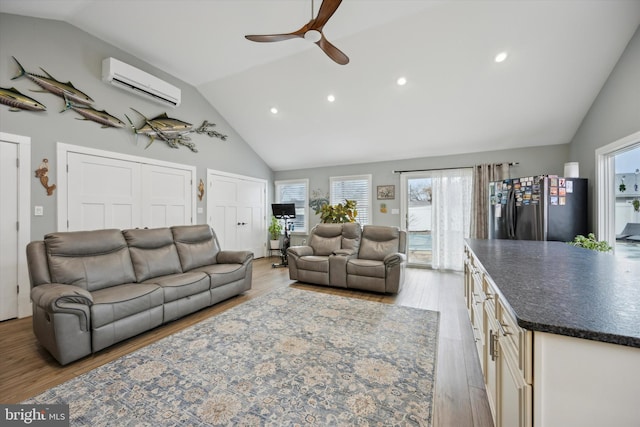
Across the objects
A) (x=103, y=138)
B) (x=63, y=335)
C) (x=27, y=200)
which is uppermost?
(x=103, y=138)

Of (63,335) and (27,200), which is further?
(27,200)

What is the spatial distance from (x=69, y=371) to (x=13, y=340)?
3.57ft

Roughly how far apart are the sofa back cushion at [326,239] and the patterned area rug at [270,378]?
1.84m

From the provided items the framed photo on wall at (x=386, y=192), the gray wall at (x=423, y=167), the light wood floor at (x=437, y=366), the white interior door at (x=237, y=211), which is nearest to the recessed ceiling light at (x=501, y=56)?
the gray wall at (x=423, y=167)

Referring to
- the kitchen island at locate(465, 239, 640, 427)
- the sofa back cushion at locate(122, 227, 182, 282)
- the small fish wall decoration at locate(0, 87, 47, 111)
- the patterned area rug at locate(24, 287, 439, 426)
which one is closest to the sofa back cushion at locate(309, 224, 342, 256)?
the patterned area rug at locate(24, 287, 439, 426)

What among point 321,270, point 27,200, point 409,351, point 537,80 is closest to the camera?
point 409,351

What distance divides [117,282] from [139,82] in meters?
2.97

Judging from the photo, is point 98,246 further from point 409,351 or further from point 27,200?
point 409,351

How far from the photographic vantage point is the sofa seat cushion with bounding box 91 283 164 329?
2141mm

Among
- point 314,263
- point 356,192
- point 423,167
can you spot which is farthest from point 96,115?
point 423,167

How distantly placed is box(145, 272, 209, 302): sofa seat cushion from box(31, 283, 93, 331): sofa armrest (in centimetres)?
64

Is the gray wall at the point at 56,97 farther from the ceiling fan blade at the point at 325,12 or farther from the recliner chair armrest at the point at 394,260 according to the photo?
the recliner chair armrest at the point at 394,260

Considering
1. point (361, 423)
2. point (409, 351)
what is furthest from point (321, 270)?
point (361, 423)

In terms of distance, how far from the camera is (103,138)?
3.65 m
